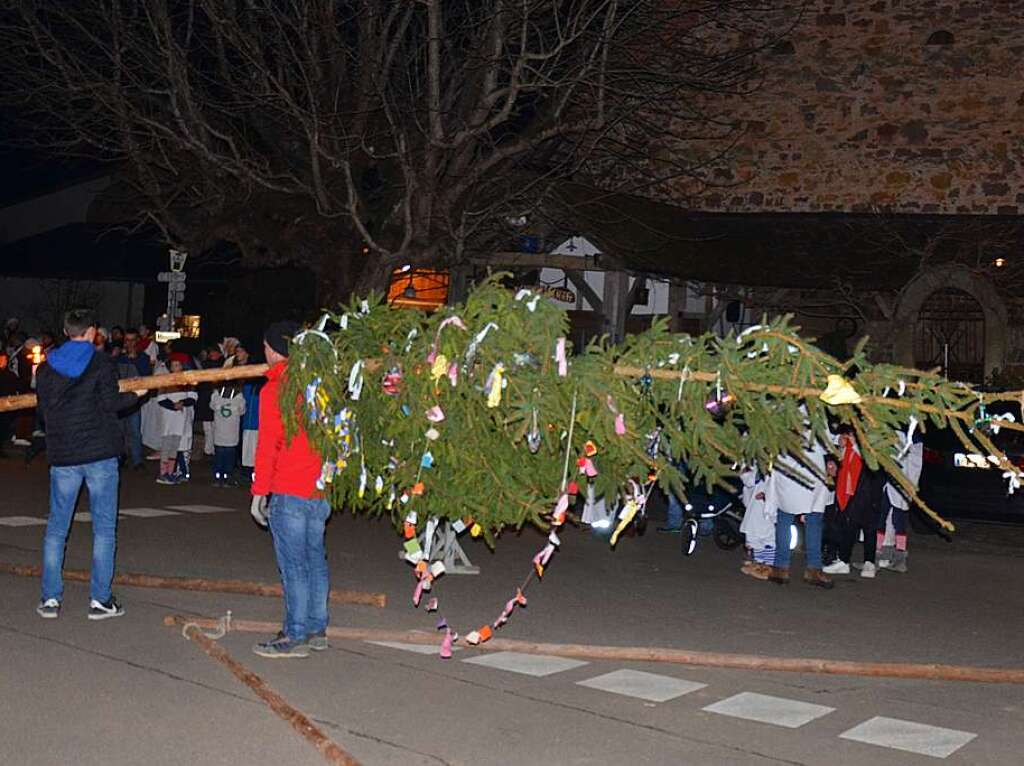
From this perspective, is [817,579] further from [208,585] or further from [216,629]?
[216,629]

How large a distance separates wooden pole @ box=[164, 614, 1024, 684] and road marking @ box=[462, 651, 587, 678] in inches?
3.8

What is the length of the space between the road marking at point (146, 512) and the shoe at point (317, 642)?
668cm

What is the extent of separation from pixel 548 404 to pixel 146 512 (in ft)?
28.6

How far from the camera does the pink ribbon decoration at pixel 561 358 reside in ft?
21.1

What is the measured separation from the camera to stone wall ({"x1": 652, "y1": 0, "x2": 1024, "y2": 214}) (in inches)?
985

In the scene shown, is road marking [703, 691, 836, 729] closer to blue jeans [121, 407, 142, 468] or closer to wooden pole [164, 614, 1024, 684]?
wooden pole [164, 614, 1024, 684]

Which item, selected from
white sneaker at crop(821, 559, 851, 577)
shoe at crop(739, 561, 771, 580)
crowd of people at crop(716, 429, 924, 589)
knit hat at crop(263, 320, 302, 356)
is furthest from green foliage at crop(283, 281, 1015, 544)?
white sneaker at crop(821, 559, 851, 577)

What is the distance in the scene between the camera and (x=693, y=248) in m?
23.2

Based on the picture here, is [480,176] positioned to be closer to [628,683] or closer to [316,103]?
[316,103]

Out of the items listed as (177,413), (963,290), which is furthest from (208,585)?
(963,290)

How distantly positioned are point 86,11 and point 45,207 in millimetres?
24520

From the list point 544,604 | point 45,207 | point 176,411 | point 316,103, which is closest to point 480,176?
point 316,103

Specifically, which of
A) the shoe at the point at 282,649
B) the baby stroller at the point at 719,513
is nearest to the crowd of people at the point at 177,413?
the baby stroller at the point at 719,513

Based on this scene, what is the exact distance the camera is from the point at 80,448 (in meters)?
8.23
